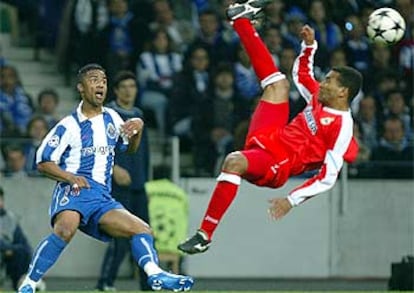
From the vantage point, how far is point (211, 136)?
67.1 feet

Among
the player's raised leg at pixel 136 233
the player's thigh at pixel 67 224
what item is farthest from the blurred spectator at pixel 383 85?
the player's thigh at pixel 67 224

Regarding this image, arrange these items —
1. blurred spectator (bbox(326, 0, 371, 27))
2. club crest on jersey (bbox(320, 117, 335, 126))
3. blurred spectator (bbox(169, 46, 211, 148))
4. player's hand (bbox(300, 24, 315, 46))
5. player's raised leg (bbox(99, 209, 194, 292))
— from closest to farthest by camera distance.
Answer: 1. player's raised leg (bbox(99, 209, 194, 292))
2. club crest on jersey (bbox(320, 117, 335, 126))
3. player's hand (bbox(300, 24, 315, 46))
4. blurred spectator (bbox(169, 46, 211, 148))
5. blurred spectator (bbox(326, 0, 371, 27))

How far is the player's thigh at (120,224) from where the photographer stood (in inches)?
540

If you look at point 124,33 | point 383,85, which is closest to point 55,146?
point 124,33

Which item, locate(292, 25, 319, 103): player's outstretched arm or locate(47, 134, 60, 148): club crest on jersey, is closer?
locate(47, 134, 60, 148): club crest on jersey

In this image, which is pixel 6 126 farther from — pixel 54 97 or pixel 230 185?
pixel 230 185

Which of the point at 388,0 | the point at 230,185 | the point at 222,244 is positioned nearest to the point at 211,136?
the point at 222,244

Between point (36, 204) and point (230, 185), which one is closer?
point (230, 185)

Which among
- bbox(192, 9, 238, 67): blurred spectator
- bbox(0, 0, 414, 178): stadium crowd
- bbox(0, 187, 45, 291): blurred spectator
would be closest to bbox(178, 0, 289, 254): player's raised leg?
bbox(0, 187, 45, 291): blurred spectator

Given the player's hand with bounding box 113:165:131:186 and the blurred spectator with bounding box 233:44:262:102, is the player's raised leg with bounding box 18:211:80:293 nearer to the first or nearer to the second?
the player's hand with bounding box 113:165:131:186

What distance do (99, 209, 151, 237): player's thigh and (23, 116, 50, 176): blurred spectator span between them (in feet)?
19.6

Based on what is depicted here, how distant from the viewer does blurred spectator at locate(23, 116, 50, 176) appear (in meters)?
19.6

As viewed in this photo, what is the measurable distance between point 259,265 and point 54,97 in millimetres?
3309

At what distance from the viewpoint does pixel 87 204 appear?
1373 cm
